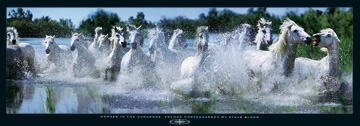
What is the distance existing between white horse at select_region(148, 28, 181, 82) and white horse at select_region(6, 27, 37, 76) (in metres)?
1.69

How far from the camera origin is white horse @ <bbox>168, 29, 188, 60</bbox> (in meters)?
9.51

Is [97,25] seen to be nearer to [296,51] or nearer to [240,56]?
[240,56]

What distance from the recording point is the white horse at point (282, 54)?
9102 mm

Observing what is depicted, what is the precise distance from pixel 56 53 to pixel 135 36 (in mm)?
1246

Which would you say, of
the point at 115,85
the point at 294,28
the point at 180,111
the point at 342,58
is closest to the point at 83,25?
the point at 115,85

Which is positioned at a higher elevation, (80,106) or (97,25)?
(97,25)

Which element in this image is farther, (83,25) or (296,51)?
(83,25)

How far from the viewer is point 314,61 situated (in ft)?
30.7

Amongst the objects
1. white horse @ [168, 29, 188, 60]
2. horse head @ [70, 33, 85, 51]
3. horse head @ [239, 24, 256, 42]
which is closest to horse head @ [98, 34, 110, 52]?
horse head @ [70, 33, 85, 51]

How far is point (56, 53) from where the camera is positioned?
9930 millimetres

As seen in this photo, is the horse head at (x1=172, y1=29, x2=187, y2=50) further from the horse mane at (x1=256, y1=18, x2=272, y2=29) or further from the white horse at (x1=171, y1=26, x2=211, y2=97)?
the horse mane at (x1=256, y1=18, x2=272, y2=29)

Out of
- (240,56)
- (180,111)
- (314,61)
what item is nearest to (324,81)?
(314,61)

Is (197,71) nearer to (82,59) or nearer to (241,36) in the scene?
(241,36)

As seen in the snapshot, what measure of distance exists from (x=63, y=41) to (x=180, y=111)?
184 centimetres
